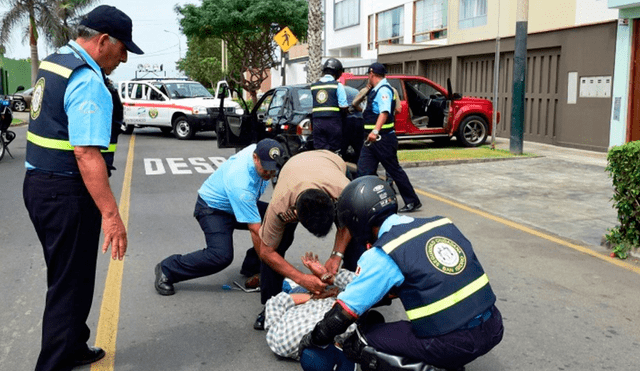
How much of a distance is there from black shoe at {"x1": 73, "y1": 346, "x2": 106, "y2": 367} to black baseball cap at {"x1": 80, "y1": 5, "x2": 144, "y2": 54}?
188 cm

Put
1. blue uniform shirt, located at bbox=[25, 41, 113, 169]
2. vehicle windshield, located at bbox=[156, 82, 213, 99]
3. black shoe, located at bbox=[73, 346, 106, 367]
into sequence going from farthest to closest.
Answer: vehicle windshield, located at bbox=[156, 82, 213, 99], black shoe, located at bbox=[73, 346, 106, 367], blue uniform shirt, located at bbox=[25, 41, 113, 169]

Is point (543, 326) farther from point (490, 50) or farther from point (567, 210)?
point (490, 50)

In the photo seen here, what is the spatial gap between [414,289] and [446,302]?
6.2 inches

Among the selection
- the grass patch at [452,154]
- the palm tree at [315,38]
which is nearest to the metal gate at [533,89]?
the grass patch at [452,154]

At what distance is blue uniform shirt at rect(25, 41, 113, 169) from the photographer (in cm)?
348

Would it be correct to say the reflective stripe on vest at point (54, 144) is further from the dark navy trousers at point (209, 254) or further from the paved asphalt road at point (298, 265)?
the dark navy trousers at point (209, 254)

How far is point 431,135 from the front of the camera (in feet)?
52.9

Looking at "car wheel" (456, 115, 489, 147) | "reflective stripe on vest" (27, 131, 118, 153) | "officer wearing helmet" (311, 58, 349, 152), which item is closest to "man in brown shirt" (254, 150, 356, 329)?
"reflective stripe on vest" (27, 131, 118, 153)

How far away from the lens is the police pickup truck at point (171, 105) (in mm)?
19828

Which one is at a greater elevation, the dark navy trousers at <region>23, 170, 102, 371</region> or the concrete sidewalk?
the dark navy trousers at <region>23, 170, 102, 371</region>

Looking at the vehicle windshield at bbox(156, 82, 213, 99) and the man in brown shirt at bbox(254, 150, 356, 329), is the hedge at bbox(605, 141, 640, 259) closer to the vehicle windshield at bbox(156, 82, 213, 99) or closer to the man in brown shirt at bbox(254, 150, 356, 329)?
the man in brown shirt at bbox(254, 150, 356, 329)

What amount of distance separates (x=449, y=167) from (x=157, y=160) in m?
6.18

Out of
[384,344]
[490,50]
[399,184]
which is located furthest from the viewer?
[490,50]

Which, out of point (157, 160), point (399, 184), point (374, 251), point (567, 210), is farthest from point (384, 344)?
point (157, 160)
